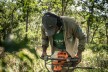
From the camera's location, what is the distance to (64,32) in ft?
15.7

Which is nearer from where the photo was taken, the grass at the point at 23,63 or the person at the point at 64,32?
the person at the point at 64,32

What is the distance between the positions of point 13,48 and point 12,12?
21814mm

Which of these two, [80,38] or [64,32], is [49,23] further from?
[80,38]

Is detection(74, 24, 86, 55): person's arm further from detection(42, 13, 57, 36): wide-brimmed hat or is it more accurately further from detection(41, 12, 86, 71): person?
detection(42, 13, 57, 36): wide-brimmed hat

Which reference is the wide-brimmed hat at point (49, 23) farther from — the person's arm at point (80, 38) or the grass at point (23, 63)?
the grass at point (23, 63)

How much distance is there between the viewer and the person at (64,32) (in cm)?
466

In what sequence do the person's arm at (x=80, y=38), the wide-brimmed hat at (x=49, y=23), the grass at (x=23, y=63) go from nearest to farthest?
the wide-brimmed hat at (x=49, y=23), the person's arm at (x=80, y=38), the grass at (x=23, y=63)

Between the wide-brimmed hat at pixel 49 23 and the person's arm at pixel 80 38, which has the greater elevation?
the wide-brimmed hat at pixel 49 23

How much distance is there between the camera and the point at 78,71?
8750mm

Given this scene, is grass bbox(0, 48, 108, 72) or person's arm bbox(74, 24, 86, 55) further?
grass bbox(0, 48, 108, 72)

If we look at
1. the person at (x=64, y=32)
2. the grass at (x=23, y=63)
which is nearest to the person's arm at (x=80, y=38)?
the person at (x=64, y=32)

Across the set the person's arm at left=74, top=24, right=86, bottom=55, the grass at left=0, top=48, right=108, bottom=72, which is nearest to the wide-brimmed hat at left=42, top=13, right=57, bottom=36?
the person's arm at left=74, top=24, right=86, bottom=55

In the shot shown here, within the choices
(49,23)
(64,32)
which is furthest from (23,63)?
(49,23)

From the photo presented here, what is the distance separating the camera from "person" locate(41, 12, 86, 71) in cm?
466
